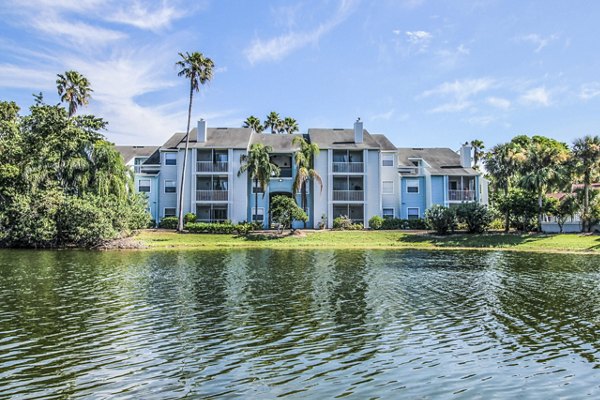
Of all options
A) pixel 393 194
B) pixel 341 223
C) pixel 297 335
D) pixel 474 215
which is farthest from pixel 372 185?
pixel 297 335

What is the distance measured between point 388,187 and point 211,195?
2049cm

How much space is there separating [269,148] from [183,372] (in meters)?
41.6

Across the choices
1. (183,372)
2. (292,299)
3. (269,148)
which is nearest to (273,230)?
(269,148)

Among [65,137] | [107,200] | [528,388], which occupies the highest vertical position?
[65,137]

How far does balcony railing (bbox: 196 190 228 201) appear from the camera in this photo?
53875 millimetres

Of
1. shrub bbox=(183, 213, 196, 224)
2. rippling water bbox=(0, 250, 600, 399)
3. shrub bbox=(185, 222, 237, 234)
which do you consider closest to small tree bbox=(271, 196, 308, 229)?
shrub bbox=(185, 222, 237, 234)

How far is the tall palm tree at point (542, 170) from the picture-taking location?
46.5 metres

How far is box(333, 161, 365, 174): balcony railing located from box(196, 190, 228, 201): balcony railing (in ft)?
42.3

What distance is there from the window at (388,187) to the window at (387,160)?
2144 millimetres

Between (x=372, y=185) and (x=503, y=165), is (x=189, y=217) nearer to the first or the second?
(x=372, y=185)

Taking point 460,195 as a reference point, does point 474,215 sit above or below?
below

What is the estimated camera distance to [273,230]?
5084 centimetres

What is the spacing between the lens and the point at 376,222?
167 feet

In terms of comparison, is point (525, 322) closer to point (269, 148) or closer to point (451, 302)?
point (451, 302)
